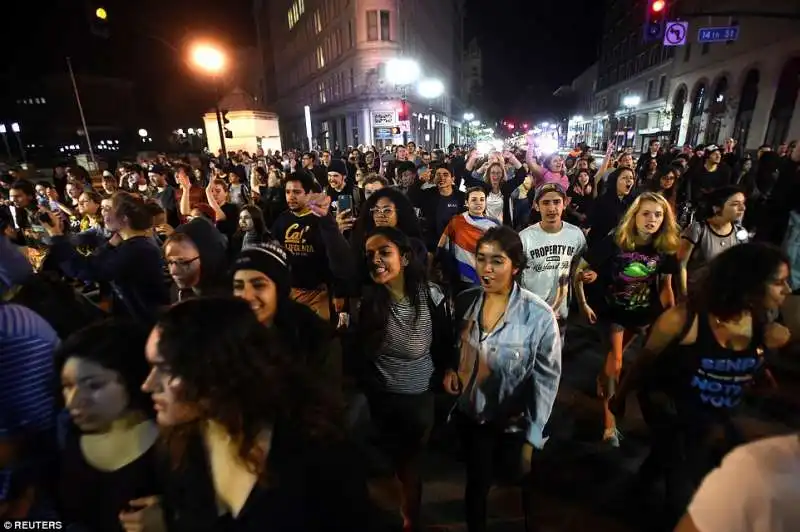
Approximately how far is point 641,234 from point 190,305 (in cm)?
369

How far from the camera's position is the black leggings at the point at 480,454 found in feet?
8.53

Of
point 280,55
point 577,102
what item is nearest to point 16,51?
point 280,55

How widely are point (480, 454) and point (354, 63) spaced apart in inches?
1812

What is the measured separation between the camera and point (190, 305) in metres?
1.60

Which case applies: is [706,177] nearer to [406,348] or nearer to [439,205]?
[439,205]

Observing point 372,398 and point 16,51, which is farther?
point 16,51

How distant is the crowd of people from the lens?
1.52 metres

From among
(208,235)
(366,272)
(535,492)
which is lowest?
(535,492)

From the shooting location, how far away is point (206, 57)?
12938 millimetres

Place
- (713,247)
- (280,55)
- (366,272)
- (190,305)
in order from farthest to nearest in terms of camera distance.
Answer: (280,55) → (713,247) → (366,272) → (190,305)

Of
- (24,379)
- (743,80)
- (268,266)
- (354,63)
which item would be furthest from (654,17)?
(354,63)

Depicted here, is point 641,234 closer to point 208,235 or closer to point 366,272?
point 366,272

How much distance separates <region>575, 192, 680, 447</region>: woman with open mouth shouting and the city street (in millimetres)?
268
